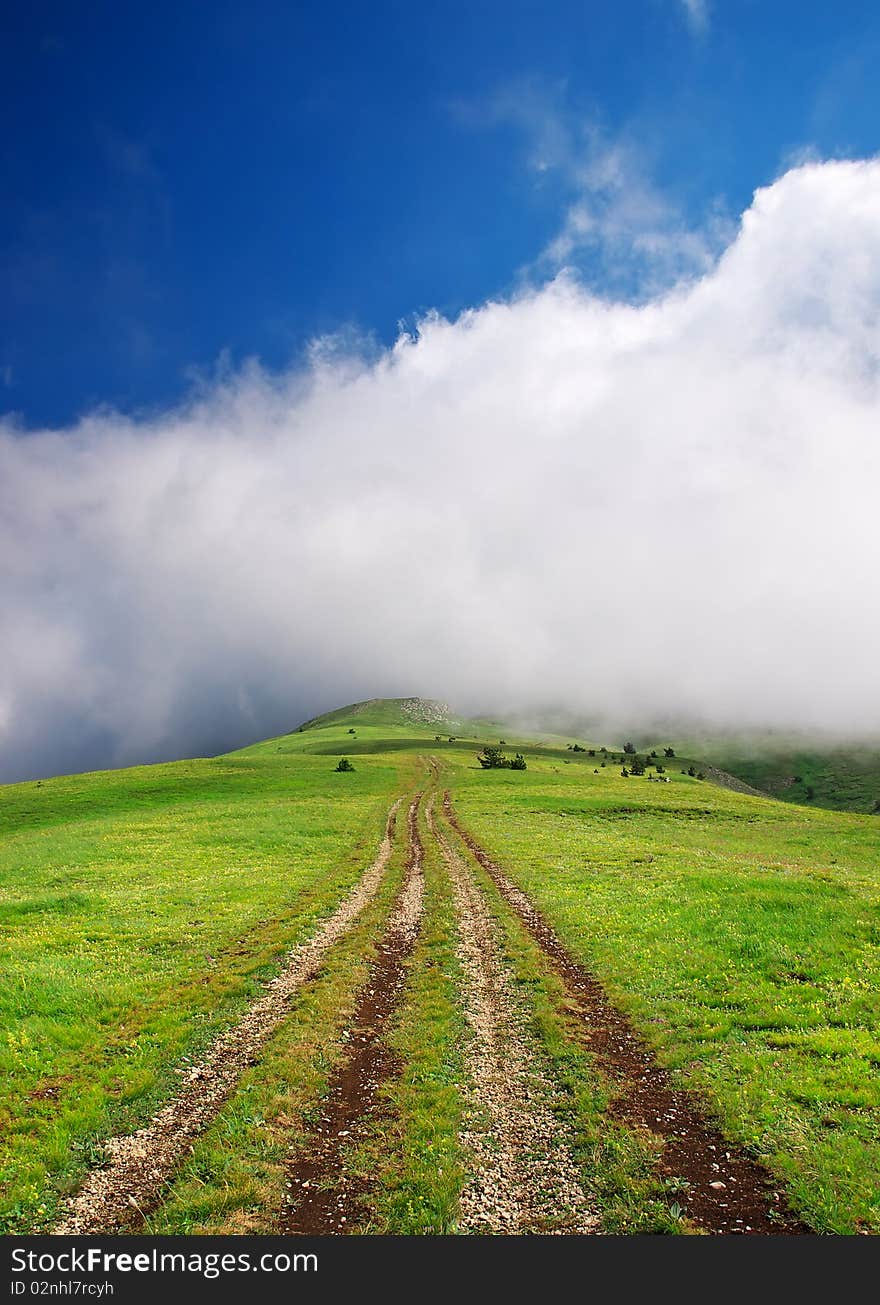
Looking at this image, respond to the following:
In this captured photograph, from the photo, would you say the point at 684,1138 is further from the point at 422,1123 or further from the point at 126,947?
the point at 126,947

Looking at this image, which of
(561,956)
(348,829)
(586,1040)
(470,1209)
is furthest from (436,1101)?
(348,829)

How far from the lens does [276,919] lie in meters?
26.8

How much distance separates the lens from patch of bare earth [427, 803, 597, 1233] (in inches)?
374

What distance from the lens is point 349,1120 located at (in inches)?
482

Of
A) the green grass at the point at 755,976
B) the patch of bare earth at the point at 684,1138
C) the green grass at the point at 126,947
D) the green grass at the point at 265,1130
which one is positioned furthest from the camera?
the green grass at the point at 126,947

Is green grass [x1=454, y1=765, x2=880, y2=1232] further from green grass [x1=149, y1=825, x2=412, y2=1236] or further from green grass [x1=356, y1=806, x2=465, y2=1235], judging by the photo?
green grass [x1=149, y1=825, x2=412, y2=1236]

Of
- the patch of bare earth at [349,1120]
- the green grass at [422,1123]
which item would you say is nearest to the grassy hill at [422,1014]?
the green grass at [422,1123]

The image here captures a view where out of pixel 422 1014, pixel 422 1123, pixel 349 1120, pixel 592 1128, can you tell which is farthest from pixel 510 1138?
pixel 422 1014

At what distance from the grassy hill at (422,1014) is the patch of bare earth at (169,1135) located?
1.25 ft

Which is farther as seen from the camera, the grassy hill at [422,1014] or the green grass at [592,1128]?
the grassy hill at [422,1014]

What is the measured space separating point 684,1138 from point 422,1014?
778 centimetres

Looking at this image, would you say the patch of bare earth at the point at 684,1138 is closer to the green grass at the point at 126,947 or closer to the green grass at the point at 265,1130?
the green grass at the point at 265,1130

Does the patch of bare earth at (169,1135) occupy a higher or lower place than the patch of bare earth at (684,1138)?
higher

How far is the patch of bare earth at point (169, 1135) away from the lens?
9.88m
